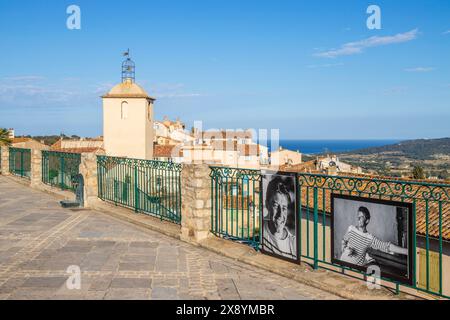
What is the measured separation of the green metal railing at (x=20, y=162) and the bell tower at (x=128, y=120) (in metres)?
16.3

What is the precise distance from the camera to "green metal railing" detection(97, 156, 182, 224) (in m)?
9.43

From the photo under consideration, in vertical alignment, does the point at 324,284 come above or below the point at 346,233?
below

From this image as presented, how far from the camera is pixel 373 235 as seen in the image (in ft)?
17.2

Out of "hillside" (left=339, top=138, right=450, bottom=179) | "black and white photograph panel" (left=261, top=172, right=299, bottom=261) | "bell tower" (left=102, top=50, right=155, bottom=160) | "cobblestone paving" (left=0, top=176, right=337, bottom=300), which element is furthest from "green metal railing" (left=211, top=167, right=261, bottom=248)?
"hillside" (left=339, top=138, right=450, bottom=179)

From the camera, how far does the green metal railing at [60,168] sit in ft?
46.2

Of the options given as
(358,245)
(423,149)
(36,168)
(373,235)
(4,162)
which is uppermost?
(423,149)

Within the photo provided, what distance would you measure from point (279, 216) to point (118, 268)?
2.74 metres

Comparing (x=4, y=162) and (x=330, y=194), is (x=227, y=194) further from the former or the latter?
(x=4, y=162)

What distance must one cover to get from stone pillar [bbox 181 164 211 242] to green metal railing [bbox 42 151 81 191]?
6.63 m

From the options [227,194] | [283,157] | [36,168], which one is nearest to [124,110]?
[36,168]

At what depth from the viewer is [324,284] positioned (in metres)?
5.63
